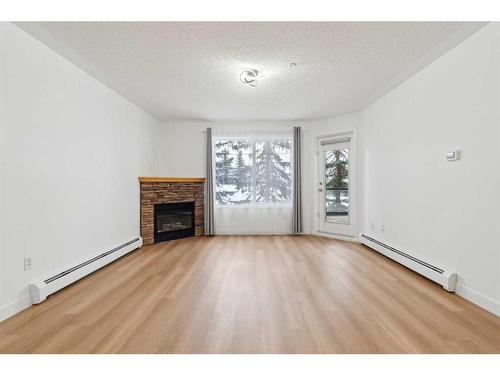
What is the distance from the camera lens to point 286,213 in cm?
550

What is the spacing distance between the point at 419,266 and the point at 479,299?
2.39ft

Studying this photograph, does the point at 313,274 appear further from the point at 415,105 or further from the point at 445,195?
the point at 415,105

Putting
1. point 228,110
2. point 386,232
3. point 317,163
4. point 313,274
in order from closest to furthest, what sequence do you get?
point 313,274 → point 386,232 → point 228,110 → point 317,163

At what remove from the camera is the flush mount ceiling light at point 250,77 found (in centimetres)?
308

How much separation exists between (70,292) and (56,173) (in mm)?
1201

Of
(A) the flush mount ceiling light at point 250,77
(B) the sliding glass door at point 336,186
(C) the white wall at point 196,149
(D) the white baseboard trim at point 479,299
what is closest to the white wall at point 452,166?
(D) the white baseboard trim at point 479,299

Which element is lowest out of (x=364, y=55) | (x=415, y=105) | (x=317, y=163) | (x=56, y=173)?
(x=56, y=173)

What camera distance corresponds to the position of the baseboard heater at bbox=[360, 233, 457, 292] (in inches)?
98.8

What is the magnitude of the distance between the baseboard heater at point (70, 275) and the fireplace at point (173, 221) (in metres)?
0.94

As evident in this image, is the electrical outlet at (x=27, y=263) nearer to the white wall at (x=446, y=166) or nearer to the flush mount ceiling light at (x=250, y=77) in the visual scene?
the flush mount ceiling light at (x=250, y=77)

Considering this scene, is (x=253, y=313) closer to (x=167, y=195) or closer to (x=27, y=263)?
(x=27, y=263)

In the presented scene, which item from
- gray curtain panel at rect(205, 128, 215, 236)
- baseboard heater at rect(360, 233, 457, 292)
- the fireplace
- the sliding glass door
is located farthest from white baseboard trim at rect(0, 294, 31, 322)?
the sliding glass door
